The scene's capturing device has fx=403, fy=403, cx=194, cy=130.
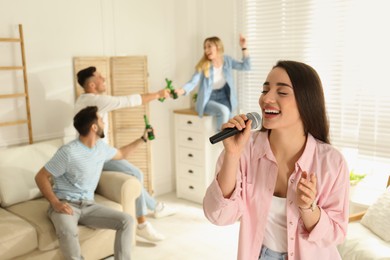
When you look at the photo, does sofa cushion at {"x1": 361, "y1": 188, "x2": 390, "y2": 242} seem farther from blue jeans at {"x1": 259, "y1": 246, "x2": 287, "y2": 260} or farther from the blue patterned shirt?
the blue patterned shirt

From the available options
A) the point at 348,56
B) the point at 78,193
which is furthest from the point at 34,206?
the point at 348,56

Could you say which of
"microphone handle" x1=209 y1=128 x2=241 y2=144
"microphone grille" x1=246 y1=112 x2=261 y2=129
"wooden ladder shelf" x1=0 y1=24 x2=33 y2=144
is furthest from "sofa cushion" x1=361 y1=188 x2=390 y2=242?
"wooden ladder shelf" x1=0 y1=24 x2=33 y2=144

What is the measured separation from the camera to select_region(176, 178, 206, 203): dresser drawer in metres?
4.39

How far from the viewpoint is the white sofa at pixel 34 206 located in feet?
8.82

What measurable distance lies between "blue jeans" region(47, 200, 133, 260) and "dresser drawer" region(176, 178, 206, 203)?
160 cm

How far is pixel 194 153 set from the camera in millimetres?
4387

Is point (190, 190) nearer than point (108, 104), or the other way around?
point (108, 104)

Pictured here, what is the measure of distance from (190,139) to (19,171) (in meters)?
1.82

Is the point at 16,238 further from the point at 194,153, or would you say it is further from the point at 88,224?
the point at 194,153

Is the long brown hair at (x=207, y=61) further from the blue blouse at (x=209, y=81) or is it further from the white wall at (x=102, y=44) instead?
the white wall at (x=102, y=44)

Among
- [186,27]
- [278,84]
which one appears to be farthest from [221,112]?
[278,84]

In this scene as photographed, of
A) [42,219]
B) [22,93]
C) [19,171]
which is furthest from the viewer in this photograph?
[22,93]

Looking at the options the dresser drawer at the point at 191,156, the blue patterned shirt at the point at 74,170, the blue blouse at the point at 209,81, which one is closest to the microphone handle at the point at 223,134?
the blue patterned shirt at the point at 74,170

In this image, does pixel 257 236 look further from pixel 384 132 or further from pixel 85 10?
pixel 85 10
